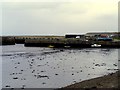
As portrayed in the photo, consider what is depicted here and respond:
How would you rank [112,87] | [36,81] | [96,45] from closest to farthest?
1. [112,87]
2. [36,81]
3. [96,45]

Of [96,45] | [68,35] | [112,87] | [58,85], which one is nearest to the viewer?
[112,87]

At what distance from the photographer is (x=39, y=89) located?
79.6ft

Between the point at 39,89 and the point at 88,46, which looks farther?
the point at 88,46

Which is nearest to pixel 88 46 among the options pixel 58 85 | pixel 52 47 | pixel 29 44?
pixel 52 47

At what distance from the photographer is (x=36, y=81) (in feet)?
95.3

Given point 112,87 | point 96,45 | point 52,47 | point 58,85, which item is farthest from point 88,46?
point 112,87

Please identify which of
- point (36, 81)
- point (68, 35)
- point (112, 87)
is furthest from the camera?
point (68, 35)

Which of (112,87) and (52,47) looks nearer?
Result: (112,87)

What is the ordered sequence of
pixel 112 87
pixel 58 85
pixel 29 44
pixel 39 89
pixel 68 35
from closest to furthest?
1. pixel 112 87
2. pixel 39 89
3. pixel 58 85
4. pixel 29 44
5. pixel 68 35

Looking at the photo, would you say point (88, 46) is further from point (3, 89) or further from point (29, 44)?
point (3, 89)

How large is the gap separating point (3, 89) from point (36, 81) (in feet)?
15.8

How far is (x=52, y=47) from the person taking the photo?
109 meters

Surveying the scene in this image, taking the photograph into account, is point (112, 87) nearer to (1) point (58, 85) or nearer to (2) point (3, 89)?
(1) point (58, 85)

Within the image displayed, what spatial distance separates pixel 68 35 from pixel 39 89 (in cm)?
14331
